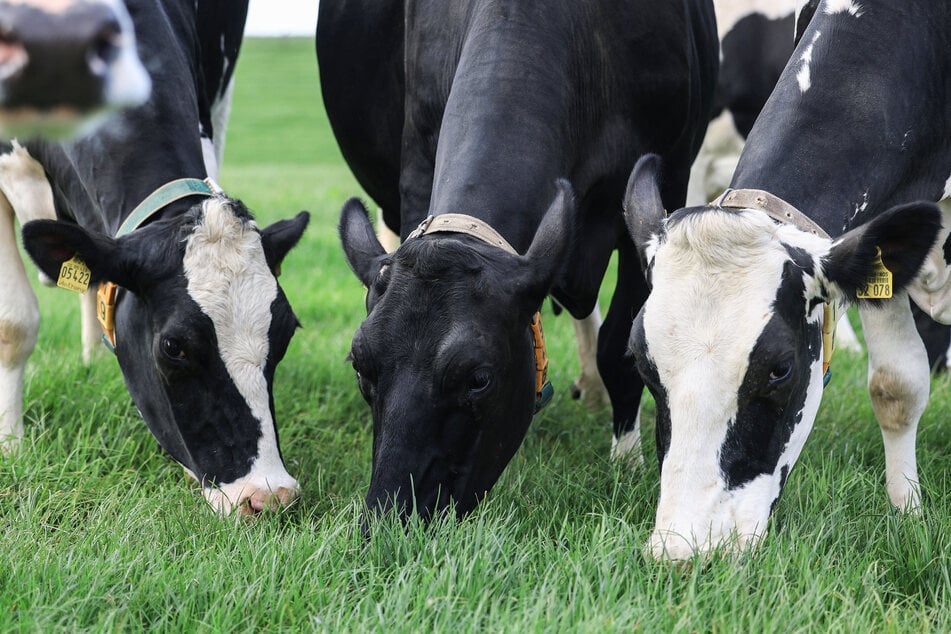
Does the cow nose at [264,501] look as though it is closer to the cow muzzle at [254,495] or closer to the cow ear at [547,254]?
the cow muzzle at [254,495]

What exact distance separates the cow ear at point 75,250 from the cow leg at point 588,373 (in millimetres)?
2809

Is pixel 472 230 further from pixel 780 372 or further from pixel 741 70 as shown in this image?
pixel 741 70

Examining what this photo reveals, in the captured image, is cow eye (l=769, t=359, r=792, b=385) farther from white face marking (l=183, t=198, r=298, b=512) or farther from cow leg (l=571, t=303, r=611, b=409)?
cow leg (l=571, t=303, r=611, b=409)

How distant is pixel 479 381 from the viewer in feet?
13.2

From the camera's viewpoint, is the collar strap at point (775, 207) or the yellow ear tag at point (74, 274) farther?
the yellow ear tag at point (74, 274)

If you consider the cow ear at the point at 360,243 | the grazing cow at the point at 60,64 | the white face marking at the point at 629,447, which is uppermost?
the grazing cow at the point at 60,64

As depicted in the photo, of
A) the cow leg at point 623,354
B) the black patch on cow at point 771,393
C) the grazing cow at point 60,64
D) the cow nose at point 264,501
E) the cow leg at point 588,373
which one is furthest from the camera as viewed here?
the cow leg at point 588,373

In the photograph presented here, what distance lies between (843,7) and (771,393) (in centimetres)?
183

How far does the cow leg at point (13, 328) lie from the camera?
5.52 m

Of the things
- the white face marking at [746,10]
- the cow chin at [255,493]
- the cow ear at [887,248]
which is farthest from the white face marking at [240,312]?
the white face marking at [746,10]

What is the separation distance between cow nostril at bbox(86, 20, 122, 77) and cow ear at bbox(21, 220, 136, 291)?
314 cm

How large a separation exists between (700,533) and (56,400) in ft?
11.7

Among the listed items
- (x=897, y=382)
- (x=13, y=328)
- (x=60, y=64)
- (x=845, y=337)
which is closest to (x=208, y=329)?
(x=13, y=328)

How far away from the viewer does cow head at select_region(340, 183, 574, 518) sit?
3.93 m
